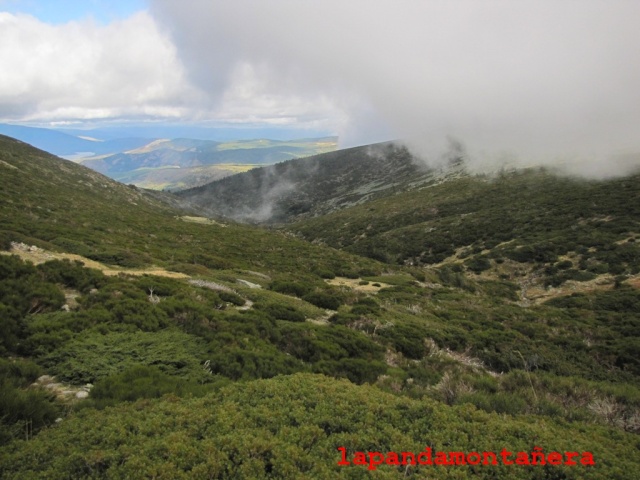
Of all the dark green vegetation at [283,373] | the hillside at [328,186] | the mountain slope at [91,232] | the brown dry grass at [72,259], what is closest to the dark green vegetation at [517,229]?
the dark green vegetation at [283,373]

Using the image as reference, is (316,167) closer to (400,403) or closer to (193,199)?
(193,199)

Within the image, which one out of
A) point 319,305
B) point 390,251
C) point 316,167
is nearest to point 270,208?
point 316,167

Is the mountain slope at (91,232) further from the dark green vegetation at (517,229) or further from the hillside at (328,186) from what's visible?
the hillside at (328,186)

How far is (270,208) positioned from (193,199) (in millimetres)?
55648

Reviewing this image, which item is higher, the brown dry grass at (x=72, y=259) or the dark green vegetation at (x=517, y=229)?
the brown dry grass at (x=72, y=259)

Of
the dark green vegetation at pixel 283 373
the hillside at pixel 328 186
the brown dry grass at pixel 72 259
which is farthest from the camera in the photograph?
the hillside at pixel 328 186

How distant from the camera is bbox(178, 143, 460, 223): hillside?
13125cm

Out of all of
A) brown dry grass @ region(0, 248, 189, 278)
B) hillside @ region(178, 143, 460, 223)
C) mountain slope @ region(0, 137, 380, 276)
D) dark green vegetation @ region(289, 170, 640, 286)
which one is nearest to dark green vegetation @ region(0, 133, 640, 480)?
mountain slope @ region(0, 137, 380, 276)

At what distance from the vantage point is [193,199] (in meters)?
193

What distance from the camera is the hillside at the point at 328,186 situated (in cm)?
13125

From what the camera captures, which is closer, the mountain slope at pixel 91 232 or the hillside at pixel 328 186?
the mountain slope at pixel 91 232

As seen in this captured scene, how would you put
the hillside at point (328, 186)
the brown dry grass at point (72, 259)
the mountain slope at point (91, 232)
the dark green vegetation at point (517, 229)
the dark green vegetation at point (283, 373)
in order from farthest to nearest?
the hillside at point (328, 186) < the dark green vegetation at point (517, 229) < the mountain slope at point (91, 232) < the brown dry grass at point (72, 259) < the dark green vegetation at point (283, 373)

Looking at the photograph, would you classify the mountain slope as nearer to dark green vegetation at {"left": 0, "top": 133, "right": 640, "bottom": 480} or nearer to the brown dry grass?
dark green vegetation at {"left": 0, "top": 133, "right": 640, "bottom": 480}

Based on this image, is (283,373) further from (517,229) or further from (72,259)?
(517,229)
